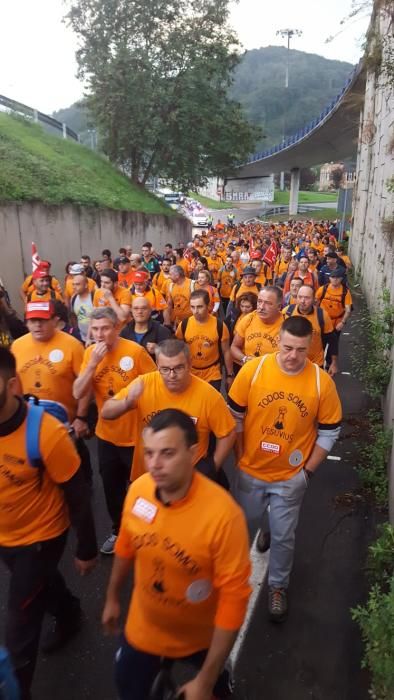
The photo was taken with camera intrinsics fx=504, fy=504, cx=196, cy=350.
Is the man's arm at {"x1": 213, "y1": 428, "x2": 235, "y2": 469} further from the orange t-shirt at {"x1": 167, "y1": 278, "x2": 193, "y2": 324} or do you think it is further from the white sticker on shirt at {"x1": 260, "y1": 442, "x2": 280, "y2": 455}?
the orange t-shirt at {"x1": 167, "y1": 278, "x2": 193, "y2": 324}

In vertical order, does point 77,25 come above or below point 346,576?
above

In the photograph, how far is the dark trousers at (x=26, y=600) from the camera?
8.70 feet

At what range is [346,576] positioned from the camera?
420 cm

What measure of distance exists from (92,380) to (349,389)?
5.59 metres

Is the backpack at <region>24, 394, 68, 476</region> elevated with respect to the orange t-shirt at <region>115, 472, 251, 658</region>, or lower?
elevated

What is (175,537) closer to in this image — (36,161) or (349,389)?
(349,389)

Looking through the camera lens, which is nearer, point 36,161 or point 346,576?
point 346,576

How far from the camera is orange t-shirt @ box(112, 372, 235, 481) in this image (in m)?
3.53

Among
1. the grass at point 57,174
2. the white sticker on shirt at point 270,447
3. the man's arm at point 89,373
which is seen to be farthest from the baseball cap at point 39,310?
the grass at point 57,174

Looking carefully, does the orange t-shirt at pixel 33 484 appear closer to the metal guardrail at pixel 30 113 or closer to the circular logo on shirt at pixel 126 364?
the circular logo on shirt at pixel 126 364

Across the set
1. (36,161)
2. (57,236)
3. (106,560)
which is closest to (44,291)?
(106,560)

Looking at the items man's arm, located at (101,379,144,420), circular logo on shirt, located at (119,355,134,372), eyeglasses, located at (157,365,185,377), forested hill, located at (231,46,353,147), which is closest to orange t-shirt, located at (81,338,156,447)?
circular logo on shirt, located at (119,355,134,372)

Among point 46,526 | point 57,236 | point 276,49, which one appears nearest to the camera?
point 46,526

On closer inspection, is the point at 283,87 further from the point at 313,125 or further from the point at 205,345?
the point at 205,345
